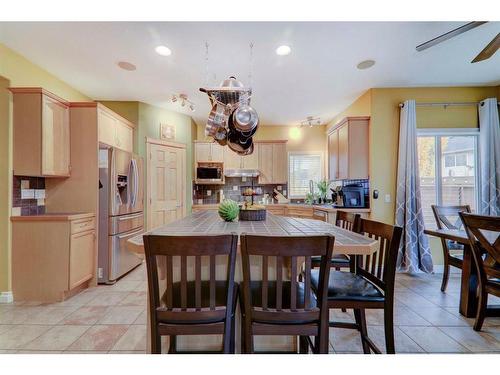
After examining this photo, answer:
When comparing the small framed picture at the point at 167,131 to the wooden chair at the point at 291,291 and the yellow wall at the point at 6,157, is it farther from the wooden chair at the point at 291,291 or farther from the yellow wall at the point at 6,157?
the wooden chair at the point at 291,291

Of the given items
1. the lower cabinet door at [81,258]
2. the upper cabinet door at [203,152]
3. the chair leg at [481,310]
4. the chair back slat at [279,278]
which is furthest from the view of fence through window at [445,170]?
the lower cabinet door at [81,258]

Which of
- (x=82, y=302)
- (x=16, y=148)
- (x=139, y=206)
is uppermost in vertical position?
(x=16, y=148)

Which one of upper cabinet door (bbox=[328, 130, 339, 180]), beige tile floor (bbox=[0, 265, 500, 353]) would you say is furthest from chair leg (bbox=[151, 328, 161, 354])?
upper cabinet door (bbox=[328, 130, 339, 180])

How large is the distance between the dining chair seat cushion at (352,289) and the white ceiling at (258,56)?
2239 mm

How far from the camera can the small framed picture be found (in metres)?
4.76

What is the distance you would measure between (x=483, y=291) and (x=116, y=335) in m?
3.19

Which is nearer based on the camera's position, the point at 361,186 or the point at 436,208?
the point at 436,208

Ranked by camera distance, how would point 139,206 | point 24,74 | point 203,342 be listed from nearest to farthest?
point 203,342 → point 24,74 → point 139,206

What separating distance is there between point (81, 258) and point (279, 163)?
13.2 ft

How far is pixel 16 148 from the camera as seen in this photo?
9.14 feet

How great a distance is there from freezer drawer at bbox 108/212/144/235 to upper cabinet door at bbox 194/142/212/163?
196 centimetres
